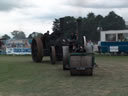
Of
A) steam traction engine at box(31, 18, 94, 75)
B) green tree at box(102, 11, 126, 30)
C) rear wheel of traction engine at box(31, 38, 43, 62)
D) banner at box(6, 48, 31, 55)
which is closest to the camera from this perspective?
steam traction engine at box(31, 18, 94, 75)

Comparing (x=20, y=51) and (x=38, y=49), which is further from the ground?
(x=38, y=49)

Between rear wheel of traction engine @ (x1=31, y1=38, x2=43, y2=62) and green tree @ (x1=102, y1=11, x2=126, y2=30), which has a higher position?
green tree @ (x1=102, y1=11, x2=126, y2=30)

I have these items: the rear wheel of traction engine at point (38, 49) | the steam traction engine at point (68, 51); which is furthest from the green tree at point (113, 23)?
the steam traction engine at point (68, 51)

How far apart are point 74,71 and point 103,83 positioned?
2199 millimetres

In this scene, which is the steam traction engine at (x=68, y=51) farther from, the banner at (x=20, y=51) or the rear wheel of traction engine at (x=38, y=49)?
the banner at (x=20, y=51)

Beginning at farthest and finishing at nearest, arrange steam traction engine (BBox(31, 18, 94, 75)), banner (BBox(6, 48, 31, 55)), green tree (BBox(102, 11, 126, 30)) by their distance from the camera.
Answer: green tree (BBox(102, 11, 126, 30)), banner (BBox(6, 48, 31, 55)), steam traction engine (BBox(31, 18, 94, 75))

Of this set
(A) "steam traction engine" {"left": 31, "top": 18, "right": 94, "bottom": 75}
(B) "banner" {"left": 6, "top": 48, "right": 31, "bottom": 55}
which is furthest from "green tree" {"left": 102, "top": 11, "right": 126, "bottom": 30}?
(A) "steam traction engine" {"left": 31, "top": 18, "right": 94, "bottom": 75}

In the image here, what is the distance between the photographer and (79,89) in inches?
333

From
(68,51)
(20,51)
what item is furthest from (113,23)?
(68,51)

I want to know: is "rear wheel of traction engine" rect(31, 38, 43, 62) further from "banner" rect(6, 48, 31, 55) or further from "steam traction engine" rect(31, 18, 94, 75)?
"banner" rect(6, 48, 31, 55)

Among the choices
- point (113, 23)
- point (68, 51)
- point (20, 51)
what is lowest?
point (20, 51)

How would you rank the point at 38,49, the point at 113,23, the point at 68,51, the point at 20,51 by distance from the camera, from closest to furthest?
the point at 68,51, the point at 38,49, the point at 20,51, the point at 113,23

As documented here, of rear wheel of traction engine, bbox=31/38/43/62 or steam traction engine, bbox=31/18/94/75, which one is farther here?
rear wheel of traction engine, bbox=31/38/43/62

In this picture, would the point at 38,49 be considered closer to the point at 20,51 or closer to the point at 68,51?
the point at 68,51
